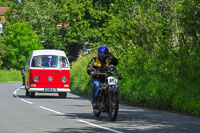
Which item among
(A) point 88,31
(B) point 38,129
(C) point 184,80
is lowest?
→ (B) point 38,129

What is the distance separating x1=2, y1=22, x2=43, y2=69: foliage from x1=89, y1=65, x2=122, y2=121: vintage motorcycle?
2976 inches

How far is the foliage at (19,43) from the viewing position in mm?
89312

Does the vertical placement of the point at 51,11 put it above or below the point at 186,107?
above

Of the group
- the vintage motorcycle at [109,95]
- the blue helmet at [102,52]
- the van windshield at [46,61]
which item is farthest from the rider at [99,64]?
the van windshield at [46,61]

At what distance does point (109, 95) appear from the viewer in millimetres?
12328

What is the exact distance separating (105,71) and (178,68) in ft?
16.0

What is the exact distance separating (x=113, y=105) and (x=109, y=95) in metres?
0.33

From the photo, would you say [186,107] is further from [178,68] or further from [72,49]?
[72,49]

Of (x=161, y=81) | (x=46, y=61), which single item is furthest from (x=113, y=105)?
(x=46, y=61)

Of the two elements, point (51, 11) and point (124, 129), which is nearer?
point (124, 129)

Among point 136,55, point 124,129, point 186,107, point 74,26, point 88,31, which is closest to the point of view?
point 124,129

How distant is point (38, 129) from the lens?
10758mm

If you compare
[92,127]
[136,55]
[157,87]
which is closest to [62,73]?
[136,55]

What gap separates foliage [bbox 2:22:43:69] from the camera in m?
89.3
